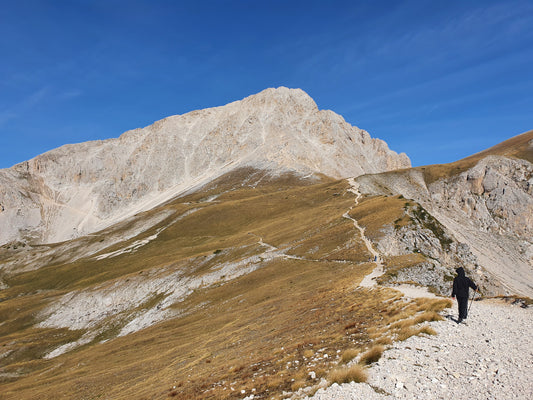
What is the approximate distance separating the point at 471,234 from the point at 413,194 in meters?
30.4

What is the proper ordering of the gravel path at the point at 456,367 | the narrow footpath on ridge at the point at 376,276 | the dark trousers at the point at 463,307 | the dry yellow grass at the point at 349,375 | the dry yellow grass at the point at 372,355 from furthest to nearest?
the narrow footpath on ridge at the point at 376,276 → the dark trousers at the point at 463,307 → the dry yellow grass at the point at 372,355 → the dry yellow grass at the point at 349,375 → the gravel path at the point at 456,367

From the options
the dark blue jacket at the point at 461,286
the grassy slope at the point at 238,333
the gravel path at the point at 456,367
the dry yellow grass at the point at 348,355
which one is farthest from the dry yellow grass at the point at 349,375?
the dark blue jacket at the point at 461,286

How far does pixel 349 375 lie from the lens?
13.1 metres

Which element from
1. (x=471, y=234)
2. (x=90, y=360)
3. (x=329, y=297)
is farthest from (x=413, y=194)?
(x=90, y=360)

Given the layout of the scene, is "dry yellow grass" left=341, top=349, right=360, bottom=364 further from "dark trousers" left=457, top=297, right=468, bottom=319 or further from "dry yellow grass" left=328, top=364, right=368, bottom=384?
"dark trousers" left=457, top=297, right=468, bottom=319

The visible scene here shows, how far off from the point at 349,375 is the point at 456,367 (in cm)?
424

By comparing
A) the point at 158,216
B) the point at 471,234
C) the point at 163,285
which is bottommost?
the point at 471,234

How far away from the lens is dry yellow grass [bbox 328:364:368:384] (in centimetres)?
1293

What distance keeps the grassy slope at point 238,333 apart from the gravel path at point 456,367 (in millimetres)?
2492

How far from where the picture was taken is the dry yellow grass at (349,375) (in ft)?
42.4

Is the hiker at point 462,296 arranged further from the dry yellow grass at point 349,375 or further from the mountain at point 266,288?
the dry yellow grass at point 349,375

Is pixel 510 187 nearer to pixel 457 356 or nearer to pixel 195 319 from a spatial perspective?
pixel 195 319

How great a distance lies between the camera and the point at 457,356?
45.8 feet

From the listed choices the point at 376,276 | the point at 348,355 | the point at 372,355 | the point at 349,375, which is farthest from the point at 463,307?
the point at 376,276
